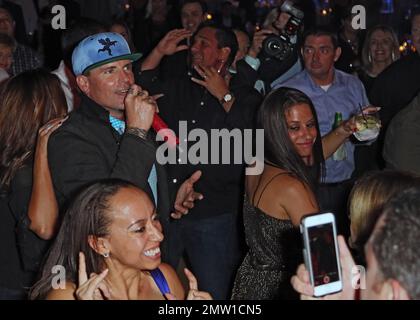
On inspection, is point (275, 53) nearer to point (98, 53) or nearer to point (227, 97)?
point (227, 97)

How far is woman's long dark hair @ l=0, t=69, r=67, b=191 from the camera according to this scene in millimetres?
3324

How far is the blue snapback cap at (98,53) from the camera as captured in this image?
10.7 feet

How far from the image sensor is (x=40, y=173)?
3.18 metres

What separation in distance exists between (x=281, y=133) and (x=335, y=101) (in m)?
1.59

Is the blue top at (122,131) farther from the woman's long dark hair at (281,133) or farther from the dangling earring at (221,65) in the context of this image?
the dangling earring at (221,65)

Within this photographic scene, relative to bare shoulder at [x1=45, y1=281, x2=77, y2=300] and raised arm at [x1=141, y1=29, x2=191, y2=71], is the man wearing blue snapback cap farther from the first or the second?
raised arm at [x1=141, y1=29, x2=191, y2=71]

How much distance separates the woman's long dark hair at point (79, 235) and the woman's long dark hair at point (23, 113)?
797 millimetres

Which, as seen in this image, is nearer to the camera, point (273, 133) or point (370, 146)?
point (273, 133)

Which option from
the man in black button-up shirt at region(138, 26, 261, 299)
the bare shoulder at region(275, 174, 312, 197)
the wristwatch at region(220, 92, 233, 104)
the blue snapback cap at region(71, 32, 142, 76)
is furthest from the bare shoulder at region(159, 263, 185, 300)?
the wristwatch at region(220, 92, 233, 104)

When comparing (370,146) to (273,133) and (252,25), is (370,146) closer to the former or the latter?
(273,133)

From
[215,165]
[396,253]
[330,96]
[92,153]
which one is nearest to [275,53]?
[330,96]

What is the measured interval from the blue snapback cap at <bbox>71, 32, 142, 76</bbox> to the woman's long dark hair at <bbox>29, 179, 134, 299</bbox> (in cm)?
82

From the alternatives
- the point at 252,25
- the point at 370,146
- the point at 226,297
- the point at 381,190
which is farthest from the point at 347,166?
the point at 252,25

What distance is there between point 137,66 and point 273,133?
170 centimetres
